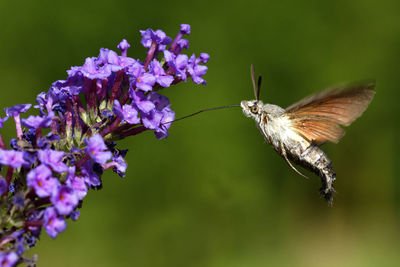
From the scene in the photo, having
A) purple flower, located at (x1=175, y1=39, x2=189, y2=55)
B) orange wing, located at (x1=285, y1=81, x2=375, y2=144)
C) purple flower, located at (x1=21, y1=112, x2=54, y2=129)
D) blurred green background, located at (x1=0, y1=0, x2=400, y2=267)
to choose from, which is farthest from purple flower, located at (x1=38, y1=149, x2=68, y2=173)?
blurred green background, located at (x1=0, y1=0, x2=400, y2=267)

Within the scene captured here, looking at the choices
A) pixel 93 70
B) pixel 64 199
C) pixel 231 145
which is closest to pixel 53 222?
pixel 64 199

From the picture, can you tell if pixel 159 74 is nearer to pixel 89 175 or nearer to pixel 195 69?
pixel 195 69

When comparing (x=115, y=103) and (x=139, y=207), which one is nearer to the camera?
(x=115, y=103)

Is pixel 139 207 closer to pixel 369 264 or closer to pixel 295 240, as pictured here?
pixel 295 240

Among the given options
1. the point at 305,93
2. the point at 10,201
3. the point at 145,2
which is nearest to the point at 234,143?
the point at 305,93

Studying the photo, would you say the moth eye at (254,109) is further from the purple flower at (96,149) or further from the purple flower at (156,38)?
the purple flower at (96,149)

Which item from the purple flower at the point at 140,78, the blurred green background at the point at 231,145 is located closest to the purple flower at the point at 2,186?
the purple flower at the point at 140,78
